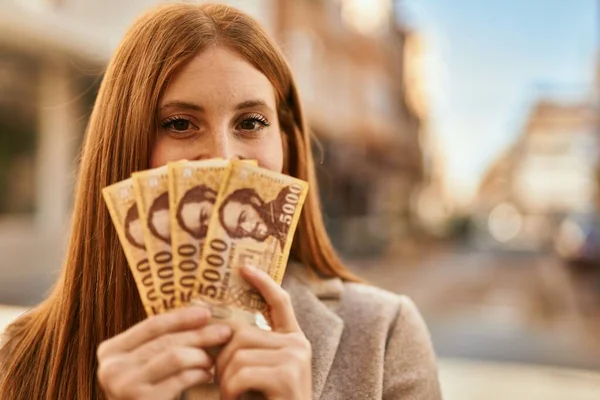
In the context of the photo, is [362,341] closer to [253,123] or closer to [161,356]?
[253,123]

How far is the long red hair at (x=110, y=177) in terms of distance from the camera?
1.54 meters

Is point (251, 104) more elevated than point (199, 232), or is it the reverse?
point (251, 104)

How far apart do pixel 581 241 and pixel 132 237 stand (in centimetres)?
1886

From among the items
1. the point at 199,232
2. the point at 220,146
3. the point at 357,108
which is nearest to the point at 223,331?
the point at 199,232

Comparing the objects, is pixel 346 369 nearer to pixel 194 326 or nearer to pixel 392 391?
pixel 392 391

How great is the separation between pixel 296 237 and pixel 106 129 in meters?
0.66

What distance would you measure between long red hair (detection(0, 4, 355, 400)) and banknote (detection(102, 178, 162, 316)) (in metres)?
0.31

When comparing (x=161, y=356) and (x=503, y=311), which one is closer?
(x=161, y=356)

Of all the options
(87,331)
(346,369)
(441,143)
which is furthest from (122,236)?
(441,143)

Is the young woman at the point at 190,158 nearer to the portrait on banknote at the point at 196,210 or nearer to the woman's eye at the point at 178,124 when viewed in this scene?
the woman's eye at the point at 178,124

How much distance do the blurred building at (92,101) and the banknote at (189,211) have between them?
2.77ft

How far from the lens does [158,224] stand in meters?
1.21

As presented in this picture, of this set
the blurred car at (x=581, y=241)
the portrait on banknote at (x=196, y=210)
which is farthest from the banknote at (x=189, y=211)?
the blurred car at (x=581, y=241)

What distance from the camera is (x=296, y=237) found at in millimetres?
1984
